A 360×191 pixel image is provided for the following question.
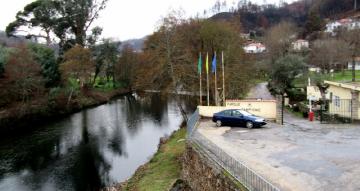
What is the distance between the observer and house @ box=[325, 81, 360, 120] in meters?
26.5

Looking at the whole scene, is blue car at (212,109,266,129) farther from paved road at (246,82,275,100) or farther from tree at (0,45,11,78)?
tree at (0,45,11,78)

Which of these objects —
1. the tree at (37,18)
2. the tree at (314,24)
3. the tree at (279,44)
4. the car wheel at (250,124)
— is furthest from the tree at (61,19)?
the tree at (314,24)

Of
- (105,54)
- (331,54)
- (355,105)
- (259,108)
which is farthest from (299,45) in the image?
(355,105)

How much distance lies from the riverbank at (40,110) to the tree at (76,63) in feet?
11.5

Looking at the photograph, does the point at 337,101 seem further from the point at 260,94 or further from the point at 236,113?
the point at 260,94

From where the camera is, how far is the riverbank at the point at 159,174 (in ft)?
70.2

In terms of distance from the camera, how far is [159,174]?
920 inches

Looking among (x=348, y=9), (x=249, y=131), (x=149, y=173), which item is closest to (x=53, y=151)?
(x=149, y=173)

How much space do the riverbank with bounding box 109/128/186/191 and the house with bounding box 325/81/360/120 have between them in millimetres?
11506

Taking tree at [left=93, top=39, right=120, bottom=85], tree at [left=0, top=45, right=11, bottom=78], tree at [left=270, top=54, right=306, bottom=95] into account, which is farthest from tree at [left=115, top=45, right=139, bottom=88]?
tree at [left=270, top=54, right=306, bottom=95]

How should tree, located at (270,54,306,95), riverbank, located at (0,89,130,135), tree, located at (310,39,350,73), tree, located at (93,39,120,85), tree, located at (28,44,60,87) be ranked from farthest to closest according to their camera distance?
tree, located at (93,39,120,85)
tree, located at (310,39,350,73)
tree, located at (28,44,60,87)
riverbank, located at (0,89,130,135)
tree, located at (270,54,306,95)

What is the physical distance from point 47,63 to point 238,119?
4192 centimetres

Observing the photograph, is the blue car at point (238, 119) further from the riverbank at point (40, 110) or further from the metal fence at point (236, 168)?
the riverbank at point (40, 110)

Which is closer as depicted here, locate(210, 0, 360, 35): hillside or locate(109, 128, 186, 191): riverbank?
locate(109, 128, 186, 191): riverbank
